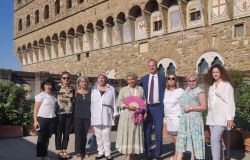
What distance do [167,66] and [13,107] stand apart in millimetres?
9424

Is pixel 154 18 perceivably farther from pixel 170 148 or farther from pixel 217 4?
pixel 170 148

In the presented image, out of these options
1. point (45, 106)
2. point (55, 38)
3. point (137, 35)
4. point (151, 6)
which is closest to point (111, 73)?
point (137, 35)

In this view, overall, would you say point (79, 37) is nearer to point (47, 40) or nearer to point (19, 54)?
point (47, 40)

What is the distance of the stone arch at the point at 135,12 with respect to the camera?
1800 cm

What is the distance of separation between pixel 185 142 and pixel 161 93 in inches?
36.8

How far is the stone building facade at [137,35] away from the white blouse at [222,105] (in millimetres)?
8632

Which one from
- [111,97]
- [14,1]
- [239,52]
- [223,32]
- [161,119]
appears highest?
[14,1]

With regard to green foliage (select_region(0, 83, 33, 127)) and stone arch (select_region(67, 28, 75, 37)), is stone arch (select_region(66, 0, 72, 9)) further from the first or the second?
green foliage (select_region(0, 83, 33, 127))

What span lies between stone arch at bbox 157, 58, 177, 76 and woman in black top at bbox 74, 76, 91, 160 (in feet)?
34.4

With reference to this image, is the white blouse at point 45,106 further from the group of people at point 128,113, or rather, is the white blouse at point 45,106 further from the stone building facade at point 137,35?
the stone building facade at point 137,35

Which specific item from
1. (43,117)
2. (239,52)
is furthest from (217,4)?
(43,117)

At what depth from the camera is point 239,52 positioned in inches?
517

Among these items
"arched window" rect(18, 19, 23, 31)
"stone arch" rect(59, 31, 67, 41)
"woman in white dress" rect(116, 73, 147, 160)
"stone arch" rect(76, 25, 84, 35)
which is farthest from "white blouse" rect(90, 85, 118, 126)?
"arched window" rect(18, 19, 23, 31)

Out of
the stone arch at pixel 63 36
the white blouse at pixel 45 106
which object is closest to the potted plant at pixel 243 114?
the white blouse at pixel 45 106
